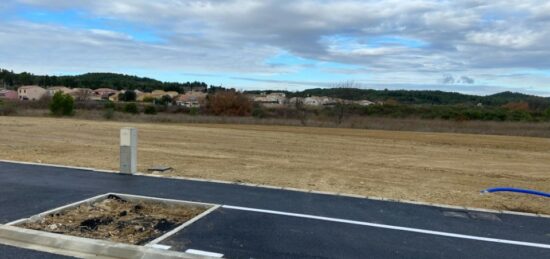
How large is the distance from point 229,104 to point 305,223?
276 ft

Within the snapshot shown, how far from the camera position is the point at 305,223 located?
6469 mm

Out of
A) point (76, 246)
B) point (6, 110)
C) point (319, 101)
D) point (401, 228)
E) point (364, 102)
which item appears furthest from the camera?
point (319, 101)

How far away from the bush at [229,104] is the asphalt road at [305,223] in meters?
77.2

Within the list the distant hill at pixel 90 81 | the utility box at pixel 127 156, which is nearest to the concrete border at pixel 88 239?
the utility box at pixel 127 156

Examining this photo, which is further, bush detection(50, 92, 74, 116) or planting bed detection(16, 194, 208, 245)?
bush detection(50, 92, 74, 116)

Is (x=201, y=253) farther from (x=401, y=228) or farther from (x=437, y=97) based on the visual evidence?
(x=437, y=97)

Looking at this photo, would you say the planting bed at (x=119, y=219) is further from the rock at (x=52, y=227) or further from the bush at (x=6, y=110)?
the bush at (x=6, y=110)

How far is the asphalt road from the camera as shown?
5441mm

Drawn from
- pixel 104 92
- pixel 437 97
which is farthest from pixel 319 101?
pixel 104 92

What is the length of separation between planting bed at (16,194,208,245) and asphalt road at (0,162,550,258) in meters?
0.35

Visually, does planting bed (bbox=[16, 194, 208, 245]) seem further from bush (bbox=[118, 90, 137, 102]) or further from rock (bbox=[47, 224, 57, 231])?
bush (bbox=[118, 90, 137, 102])

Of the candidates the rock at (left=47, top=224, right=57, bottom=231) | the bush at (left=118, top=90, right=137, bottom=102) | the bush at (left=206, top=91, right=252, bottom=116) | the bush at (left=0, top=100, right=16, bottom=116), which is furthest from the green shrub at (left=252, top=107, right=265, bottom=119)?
the rock at (left=47, top=224, right=57, bottom=231)

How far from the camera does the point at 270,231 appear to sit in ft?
19.8

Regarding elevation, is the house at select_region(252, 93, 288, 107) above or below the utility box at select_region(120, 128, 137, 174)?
above
